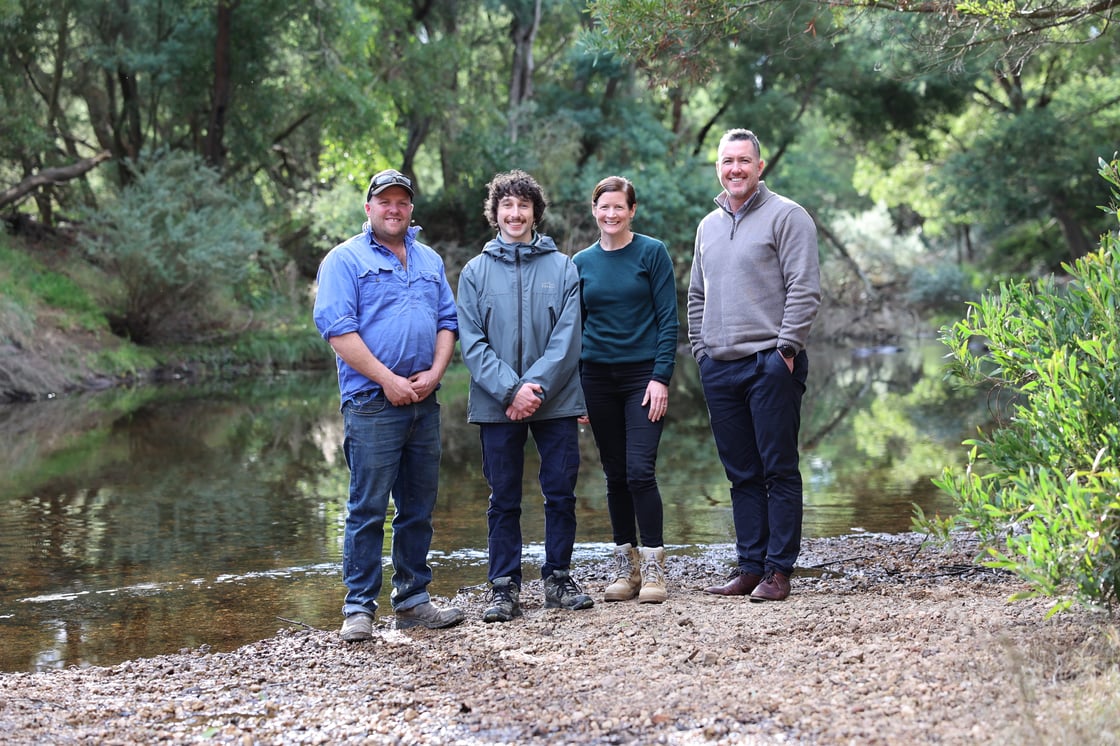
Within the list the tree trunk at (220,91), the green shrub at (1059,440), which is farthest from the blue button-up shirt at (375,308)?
the tree trunk at (220,91)

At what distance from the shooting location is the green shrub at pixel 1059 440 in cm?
322

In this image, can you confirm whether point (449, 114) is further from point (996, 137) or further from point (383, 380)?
point (383, 380)

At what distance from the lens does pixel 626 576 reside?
5336 mm

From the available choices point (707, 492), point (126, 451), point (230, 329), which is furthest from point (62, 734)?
point (230, 329)

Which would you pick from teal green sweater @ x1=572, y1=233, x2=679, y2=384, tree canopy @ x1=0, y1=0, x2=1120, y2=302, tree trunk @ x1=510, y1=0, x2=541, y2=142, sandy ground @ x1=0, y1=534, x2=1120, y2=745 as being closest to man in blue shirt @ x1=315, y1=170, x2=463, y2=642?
sandy ground @ x1=0, y1=534, x2=1120, y2=745

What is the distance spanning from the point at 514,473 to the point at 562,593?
0.58 m

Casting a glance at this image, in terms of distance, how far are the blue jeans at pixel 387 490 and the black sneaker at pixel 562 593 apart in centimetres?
54

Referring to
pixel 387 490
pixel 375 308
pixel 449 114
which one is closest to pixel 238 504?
pixel 387 490

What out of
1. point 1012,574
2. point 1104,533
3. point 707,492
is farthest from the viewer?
point 707,492

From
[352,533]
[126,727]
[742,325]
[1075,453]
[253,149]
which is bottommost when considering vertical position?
[126,727]

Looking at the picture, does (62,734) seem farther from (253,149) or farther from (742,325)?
(253,149)

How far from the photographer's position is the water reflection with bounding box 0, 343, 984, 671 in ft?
18.2

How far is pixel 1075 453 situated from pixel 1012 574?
2.01 m

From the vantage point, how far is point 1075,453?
362 centimetres
